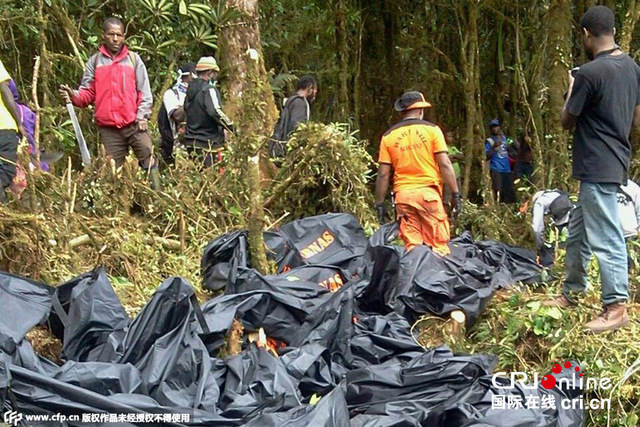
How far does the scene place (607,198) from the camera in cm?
Result: 458

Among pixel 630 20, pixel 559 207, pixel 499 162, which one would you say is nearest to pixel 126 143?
pixel 559 207

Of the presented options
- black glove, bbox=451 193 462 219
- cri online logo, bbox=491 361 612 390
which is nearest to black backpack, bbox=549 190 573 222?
black glove, bbox=451 193 462 219

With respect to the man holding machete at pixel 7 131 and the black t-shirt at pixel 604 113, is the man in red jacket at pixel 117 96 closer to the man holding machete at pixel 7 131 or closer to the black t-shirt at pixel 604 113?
the man holding machete at pixel 7 131

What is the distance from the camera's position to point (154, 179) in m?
6.83

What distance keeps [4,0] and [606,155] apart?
7.04 meters

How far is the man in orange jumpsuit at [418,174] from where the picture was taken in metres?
6.05

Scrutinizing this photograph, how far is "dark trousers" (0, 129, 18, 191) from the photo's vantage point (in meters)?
5.78

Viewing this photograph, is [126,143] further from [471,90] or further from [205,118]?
[471,90]

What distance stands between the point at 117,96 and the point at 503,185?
252 inches

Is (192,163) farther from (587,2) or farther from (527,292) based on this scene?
(587,2)

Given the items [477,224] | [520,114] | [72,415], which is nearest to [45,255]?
[72,415]

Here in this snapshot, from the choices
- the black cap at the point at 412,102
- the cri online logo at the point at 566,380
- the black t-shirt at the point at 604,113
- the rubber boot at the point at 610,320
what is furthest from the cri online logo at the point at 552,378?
the black cap at the point at 412,102

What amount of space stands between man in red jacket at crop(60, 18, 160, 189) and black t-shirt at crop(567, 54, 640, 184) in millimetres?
3460

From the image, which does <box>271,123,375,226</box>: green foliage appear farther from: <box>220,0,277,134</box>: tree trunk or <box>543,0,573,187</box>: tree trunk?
<box>543,0,573,187</box>: tree trunk
